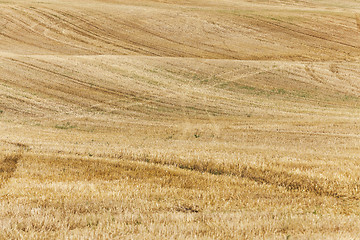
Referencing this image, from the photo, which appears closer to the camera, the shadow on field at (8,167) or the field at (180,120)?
the field at (180,120)

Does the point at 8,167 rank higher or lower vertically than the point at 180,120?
higher

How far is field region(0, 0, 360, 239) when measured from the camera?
17.9 feet

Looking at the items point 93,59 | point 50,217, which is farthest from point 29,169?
point 93,59

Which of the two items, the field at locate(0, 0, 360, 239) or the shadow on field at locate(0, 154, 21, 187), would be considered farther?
the shadow on field at locate(0, 154, 21, 187)

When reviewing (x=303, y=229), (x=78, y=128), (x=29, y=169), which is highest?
(x=303, y=229)

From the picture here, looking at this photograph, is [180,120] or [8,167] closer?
[8,167]

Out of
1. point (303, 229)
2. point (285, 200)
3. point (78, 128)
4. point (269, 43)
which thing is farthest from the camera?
point (269, 43)

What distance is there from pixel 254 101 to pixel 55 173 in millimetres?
18820

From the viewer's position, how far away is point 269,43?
4109 centimetres

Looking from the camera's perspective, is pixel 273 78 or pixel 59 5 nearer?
pixel 273 78

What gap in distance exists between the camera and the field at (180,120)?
5.45 meters

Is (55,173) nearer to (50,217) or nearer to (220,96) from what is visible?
(50,217)

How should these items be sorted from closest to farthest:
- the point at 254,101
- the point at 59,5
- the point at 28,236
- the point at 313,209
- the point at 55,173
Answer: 1. the point at 28,236
2. the point at 313,209
3. the point at 55,173
4. the point at 254,101
5. the point at 59,5

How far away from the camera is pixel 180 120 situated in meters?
20.6
